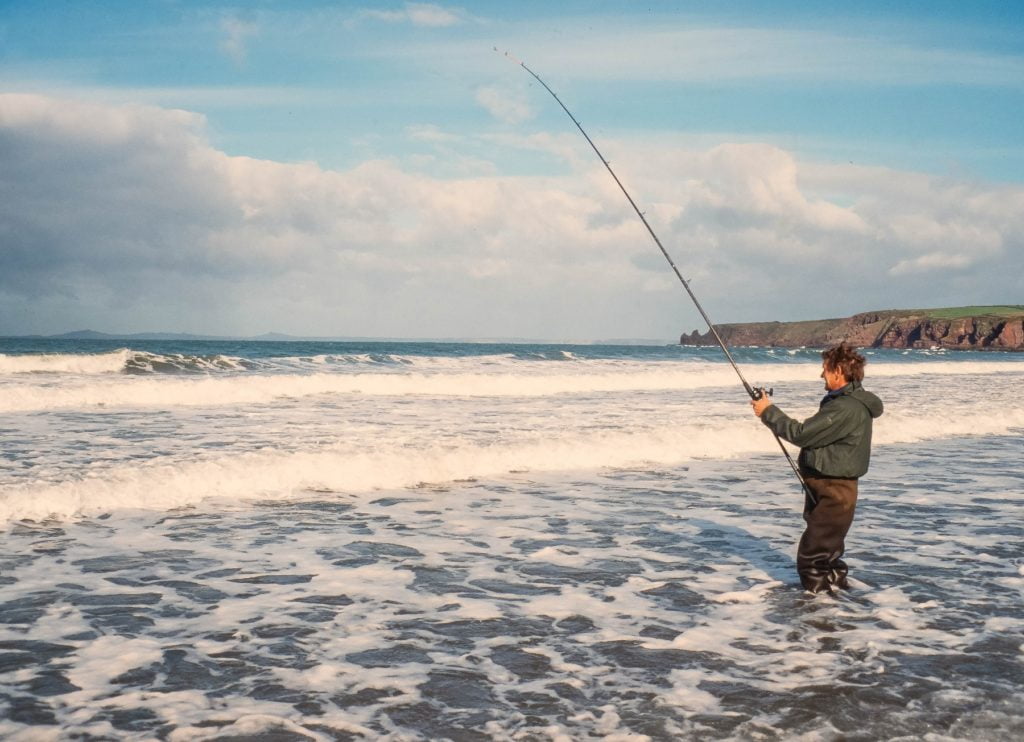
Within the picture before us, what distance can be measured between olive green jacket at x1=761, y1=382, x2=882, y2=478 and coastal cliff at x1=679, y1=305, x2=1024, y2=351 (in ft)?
315

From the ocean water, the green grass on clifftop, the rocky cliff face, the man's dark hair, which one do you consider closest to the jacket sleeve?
the man's dark hair

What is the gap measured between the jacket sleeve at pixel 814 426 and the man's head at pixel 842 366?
0.22 m

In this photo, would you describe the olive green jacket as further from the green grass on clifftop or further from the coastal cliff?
the green grass on clifftop

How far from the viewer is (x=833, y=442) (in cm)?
521

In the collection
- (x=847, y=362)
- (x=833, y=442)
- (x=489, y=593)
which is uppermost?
(x=847, y=362)

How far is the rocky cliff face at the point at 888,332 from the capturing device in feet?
378

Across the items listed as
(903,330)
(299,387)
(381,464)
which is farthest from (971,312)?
(381,464)

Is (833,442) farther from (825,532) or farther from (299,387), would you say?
(299,387)

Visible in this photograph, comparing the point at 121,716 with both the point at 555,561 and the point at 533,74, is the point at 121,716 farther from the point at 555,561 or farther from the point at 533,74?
the point at 533,74

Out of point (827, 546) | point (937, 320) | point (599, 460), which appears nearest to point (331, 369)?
point (599, 460)

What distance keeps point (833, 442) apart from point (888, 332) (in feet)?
454

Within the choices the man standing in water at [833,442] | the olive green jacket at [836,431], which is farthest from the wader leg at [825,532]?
the olive green jacket at [836,431]

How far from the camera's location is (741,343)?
166 meters

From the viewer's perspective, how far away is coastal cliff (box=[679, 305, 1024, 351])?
115562 mm
